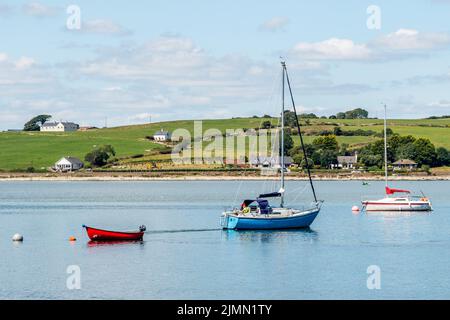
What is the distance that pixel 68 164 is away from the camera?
187875mm

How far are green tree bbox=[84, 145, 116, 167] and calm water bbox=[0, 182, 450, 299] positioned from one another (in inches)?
3922

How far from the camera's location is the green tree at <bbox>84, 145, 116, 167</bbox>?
185125 mm

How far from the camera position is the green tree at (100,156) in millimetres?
185125

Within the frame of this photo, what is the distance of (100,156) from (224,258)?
13508 centimetres

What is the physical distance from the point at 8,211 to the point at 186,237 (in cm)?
3558

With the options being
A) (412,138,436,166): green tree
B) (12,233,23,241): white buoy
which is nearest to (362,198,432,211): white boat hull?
(12,233,23,241): white buoy

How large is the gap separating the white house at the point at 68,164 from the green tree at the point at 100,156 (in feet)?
7.52

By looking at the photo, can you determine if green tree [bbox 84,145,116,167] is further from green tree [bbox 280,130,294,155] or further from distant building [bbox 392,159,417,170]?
distant building [bbox 392,159,417,170]

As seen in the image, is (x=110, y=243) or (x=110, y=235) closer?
(x=110, y=243)

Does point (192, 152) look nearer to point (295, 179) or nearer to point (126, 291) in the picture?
point (295, 179)

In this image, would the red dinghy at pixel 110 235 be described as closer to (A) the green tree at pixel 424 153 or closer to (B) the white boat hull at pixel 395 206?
(B) the white boat hull at pixel 395 206

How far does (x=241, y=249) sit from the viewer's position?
186ft

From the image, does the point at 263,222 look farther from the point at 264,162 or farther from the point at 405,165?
the point at 405,165

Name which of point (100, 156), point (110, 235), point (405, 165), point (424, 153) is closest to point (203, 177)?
point (100, 156)
